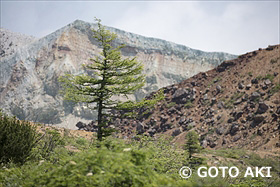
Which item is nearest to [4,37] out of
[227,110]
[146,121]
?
[146,121]

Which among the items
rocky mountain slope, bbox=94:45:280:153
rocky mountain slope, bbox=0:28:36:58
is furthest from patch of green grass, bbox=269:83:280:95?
rocky mountain slope, bbox=0:28:36:58

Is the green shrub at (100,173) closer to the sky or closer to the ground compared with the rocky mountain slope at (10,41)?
closer to the ground

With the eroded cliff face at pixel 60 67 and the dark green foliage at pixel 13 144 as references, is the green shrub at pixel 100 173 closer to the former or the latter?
the dark green foliage at pixel 13 144

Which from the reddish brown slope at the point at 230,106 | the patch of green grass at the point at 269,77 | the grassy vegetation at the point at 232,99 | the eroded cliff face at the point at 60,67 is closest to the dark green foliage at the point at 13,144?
the reddish brown slope at the point at 230,106

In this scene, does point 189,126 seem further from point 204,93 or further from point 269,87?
point 269,87

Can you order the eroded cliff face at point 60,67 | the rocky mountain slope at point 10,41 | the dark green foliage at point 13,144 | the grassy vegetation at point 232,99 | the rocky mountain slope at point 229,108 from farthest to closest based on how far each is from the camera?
the rocky mountain slope at point 10,41, the eroded cliff face at point 60,67, the grassy vegetation at point 232,99, the rocky mountain slope at point 229,108, the dark green foliage at point 13,144

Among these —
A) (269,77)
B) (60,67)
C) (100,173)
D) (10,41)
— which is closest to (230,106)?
(269,77)

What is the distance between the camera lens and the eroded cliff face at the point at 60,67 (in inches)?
2394

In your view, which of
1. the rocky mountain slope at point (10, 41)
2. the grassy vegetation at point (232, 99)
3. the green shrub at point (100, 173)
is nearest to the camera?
the green shrub at point (100, 173)

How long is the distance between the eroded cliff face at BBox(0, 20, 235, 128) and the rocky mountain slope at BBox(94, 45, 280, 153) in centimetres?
1676

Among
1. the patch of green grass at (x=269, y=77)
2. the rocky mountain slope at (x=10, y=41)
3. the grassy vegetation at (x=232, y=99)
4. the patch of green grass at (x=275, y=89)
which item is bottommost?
the grassy vegetation at (x=232, y=99)

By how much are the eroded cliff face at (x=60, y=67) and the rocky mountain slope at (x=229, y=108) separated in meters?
16.8

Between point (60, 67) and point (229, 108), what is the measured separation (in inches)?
1732

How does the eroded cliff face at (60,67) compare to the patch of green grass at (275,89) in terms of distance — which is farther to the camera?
the eroded cliff face at (60,67)
